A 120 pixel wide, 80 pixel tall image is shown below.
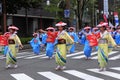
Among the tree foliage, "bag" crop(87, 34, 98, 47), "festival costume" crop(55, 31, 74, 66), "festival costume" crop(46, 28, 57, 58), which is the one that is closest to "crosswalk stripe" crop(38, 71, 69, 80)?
"festival costume" crop(55, 31, 74, 66)

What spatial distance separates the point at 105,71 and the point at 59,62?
161 centimetres

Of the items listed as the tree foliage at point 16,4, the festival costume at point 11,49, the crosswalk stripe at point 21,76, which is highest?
the tree foliage at point 16,4

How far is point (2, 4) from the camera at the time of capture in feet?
96.1

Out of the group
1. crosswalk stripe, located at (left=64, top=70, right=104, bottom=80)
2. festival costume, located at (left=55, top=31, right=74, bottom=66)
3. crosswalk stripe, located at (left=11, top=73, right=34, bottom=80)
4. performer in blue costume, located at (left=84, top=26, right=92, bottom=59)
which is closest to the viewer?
crosswalk stripe, located at (left=64, top=70, right=104, bottom=80)

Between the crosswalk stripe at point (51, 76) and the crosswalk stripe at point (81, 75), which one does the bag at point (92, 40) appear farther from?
the crosswalk stripe at point (51, 76)

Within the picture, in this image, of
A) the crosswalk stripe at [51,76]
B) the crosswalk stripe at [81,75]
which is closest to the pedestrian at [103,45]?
the crosswalk stripe at [81,75]

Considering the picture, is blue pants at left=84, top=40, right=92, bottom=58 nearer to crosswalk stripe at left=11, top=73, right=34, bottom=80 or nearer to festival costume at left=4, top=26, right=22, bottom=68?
festival costume at left=4, top=26, right=22, bottom=68

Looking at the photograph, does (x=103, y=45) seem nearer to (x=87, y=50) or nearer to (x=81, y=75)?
(x=81, y=75)

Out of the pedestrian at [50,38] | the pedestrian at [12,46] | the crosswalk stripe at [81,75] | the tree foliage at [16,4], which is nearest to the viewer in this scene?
the crosswalk stripe at [81,75]

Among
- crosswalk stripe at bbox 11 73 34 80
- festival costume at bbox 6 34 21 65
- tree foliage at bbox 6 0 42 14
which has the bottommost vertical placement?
crosswalk stripe at bbox 11 73 34 80

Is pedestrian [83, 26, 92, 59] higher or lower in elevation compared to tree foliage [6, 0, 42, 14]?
lower

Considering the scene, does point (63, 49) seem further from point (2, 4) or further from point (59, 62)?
point (2, 4)

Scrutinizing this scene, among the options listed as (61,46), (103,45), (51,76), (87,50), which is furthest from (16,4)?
(51,76)

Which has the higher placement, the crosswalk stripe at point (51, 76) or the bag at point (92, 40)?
the bag at point (92, 40)
